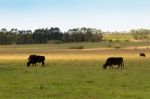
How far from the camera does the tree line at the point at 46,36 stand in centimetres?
16400

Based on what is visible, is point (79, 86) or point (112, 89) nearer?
point (112, 89)

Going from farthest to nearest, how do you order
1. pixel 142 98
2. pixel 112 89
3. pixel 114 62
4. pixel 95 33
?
pixel 95 33 < pixel 114 62 < pixel 112 89 < pixel 142 98

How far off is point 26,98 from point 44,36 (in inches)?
5943

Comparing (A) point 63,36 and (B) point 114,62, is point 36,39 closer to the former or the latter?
(A) point 63,36

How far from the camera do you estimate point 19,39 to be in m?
166

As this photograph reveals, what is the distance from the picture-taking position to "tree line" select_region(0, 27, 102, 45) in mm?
164000

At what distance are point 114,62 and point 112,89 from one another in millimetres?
18146

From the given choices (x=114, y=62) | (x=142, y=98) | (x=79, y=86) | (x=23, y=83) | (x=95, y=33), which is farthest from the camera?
(x=95, y=33)

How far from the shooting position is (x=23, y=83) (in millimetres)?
23531

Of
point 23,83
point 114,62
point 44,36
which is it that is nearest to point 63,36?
point 44,36

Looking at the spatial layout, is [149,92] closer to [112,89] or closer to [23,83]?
[112,89]

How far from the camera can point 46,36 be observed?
16912 cm

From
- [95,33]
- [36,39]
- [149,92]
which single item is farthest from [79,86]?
[95,33]

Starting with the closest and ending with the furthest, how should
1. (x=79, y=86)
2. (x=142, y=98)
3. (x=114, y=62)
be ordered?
1. (x=142, y=98)
2. (x=79, y=86)
3. (x=114, y=62)
